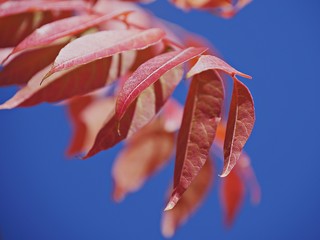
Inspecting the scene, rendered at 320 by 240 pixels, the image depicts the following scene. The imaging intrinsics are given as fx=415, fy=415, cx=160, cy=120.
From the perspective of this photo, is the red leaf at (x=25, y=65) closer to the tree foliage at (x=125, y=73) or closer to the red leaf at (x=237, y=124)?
the tree foliage at (x=125, y=73)

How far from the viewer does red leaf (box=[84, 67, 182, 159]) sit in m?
0.40

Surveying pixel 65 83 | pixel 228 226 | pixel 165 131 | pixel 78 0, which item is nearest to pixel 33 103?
pixel 65 83

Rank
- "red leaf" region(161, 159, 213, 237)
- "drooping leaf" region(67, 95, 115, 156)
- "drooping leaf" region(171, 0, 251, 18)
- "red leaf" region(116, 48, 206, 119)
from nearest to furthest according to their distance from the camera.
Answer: "red leaf" region(116, 48, 206, 119) < "drooping leaf" region(171, 0, 251, 18) < "red leaf" region(161, 159, 213, 237) < "drooping leaf" region(67, 95, 115, 156)

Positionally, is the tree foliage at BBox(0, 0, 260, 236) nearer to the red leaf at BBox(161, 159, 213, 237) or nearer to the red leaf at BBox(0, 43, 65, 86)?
the red leaf at BBox(0, 43, 65, 86)

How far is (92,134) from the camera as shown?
78cm

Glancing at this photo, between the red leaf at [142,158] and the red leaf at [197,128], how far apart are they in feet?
1.07

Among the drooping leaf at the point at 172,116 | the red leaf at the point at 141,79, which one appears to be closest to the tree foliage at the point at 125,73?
the red leaf at the point at 141,79

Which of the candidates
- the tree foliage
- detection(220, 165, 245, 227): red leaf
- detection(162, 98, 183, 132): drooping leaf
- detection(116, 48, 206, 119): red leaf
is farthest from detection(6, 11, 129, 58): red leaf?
detection(220, 165, 245, 227): red leaf

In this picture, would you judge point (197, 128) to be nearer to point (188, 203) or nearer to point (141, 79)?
point (141, 79)

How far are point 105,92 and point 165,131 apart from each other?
0.14 m

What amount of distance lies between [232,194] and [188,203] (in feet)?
0.48

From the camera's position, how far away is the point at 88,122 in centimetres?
78

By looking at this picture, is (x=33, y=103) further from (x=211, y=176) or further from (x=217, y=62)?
(x=211, y=176)

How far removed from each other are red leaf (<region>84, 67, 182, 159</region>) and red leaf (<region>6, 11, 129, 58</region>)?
9cm
